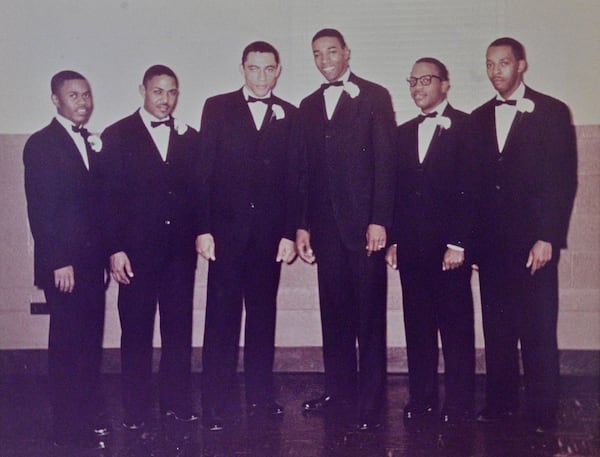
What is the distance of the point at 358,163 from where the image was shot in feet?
10.4

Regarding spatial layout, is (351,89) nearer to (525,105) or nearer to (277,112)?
(277,112)

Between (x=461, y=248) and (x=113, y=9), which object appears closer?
(x=461, y=248)

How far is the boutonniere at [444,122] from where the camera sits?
10.6 ft

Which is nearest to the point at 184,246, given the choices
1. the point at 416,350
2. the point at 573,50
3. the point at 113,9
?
the point at 416,350

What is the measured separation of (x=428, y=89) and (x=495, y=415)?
1.57 metres

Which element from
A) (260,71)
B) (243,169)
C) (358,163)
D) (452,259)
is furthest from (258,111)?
(452,259)

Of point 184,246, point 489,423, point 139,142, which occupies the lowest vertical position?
point 489,423

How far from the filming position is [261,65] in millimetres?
3229

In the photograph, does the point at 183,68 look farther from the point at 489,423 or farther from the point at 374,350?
the point at 489,423

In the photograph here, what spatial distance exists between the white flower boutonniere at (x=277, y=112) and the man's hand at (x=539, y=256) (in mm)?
1320

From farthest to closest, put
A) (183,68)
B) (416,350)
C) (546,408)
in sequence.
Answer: (183,68)
(416,350)
(546,408)

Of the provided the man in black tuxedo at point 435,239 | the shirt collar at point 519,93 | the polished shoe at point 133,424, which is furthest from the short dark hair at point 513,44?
the polished shoe at point 133,424

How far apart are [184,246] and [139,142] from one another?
0.53 meters

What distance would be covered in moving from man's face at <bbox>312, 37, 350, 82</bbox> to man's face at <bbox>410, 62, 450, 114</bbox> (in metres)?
0.36
